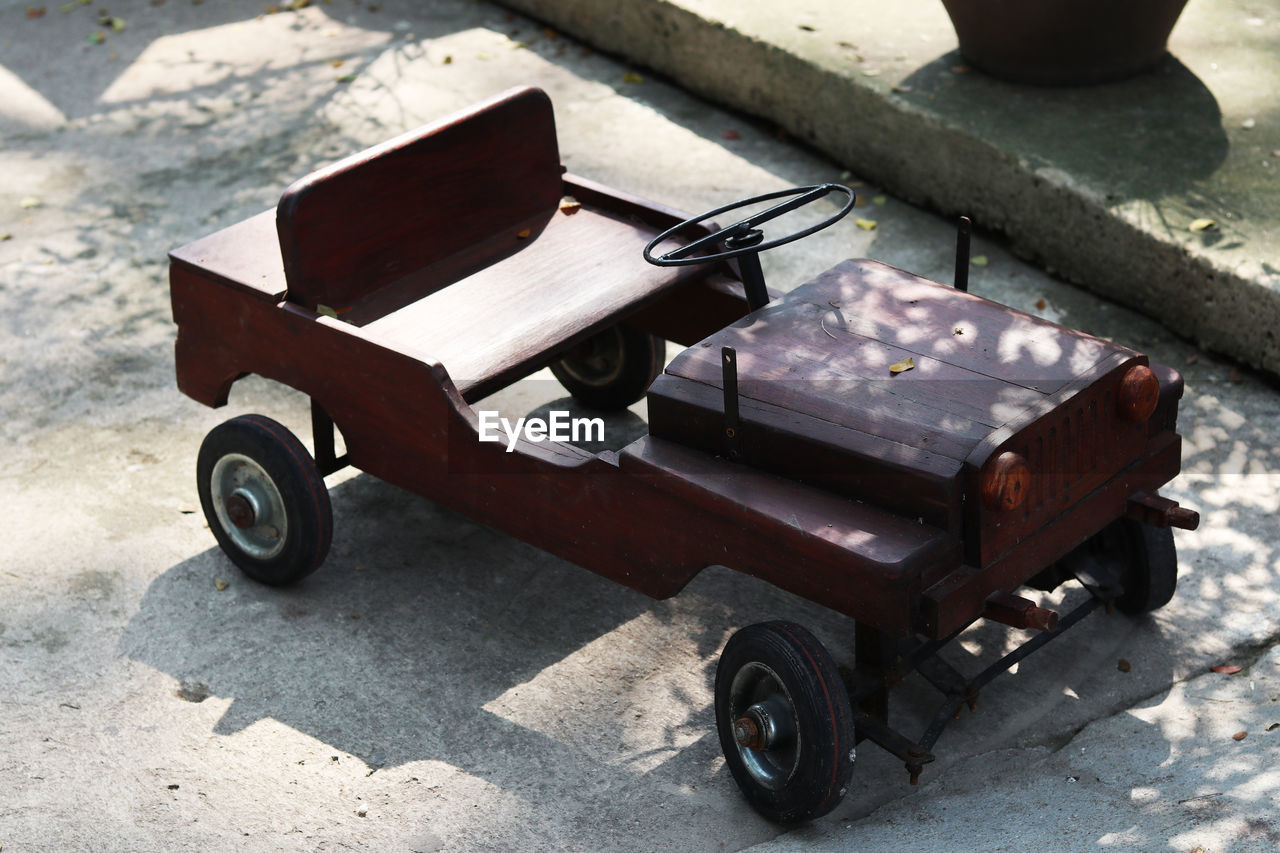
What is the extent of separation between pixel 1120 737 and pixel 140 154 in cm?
609

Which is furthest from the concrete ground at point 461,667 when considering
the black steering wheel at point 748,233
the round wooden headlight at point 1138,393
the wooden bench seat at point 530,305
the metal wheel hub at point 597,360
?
the black steering wheel at point 748,233

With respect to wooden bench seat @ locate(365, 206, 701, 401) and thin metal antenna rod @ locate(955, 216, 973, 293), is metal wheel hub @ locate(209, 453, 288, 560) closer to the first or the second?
wooden bench seat @ locate(365, 206, 701, 401)

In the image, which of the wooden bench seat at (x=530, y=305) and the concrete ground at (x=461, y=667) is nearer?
the concrete ground at (x=461, y=667)

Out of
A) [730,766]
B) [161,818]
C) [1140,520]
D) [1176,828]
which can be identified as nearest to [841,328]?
[1140,520]

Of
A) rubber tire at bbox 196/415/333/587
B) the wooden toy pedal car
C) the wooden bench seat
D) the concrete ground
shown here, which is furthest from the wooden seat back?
the concrete ground

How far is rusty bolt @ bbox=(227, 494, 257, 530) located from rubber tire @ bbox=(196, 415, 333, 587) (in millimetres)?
132

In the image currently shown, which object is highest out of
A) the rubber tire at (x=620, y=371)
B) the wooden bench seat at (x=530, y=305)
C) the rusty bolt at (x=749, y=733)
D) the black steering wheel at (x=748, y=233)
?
the black steering wheel at (x=748, y=233)

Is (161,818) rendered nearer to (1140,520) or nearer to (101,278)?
(1140,520)

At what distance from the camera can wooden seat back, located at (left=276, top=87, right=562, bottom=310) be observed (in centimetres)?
498

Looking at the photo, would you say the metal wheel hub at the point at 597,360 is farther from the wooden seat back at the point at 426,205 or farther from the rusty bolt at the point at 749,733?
the rusty bolt at the point at 749,733

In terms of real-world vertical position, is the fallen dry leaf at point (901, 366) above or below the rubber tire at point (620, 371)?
above

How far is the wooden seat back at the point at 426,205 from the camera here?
16.4ft

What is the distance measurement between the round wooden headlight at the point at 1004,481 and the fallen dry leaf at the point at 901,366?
46 cm

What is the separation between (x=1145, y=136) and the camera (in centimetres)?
679
